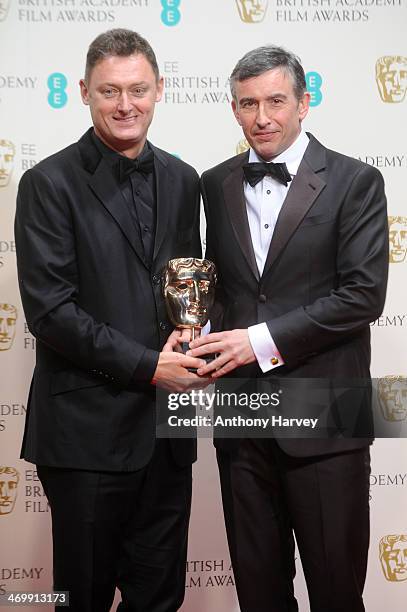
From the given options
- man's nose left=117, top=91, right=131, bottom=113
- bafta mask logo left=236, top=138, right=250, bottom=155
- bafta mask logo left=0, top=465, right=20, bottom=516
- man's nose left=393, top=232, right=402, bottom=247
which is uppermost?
bafta mask logo left=236, top=138, right=250, bottom=155

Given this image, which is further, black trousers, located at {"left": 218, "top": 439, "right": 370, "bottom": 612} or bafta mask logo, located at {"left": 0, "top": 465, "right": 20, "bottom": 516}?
bafta mask logo, located at {"left": 0, "top": 465, "right": 20, "bottom": 516}

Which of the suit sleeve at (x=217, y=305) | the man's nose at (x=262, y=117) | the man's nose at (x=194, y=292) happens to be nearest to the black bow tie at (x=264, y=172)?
the man's nose at (x=262, y=117)

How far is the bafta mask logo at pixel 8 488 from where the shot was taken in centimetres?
313

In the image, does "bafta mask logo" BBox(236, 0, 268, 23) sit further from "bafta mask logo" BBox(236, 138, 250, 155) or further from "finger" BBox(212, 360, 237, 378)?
"finger" BBox(212, 360, 237, 378)

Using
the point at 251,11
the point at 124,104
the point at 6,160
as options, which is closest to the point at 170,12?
the point at 251,11

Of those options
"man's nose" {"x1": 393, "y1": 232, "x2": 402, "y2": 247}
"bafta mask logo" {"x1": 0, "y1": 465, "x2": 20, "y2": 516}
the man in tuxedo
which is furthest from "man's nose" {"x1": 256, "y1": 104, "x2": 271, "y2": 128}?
"bafta mask logo" {"x1": 0, "y1": 465, "x2": 20, "y2": 516}

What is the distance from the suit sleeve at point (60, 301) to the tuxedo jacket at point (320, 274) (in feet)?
1.14

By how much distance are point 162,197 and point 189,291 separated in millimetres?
305

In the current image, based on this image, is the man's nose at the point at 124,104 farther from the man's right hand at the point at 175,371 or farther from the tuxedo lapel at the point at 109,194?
the man's right hand at the point at 175,371

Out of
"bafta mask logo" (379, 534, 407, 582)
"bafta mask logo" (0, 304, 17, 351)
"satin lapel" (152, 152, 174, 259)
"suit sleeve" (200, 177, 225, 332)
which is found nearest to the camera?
"satin lapel" (152, 152, 174, 259)

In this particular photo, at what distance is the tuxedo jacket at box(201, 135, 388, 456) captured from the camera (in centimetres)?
211

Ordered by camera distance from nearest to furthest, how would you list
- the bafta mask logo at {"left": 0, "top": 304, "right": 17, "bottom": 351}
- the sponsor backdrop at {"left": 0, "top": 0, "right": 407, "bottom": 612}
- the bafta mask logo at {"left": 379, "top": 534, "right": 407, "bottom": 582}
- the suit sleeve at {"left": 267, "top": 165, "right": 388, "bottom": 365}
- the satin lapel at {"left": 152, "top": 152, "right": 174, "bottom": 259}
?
the suit sleeve at {"left": 267, "top": 165, "right": 388, "bottom": 365} → the satin lapel at {"left": 152, "top": 152, "right": 174, "bottom": 259} → the sponsor backdrop at {"left": 0, "top": 0, "right": 407, "bottom": 612} → the bafta mask logo at {"left": 0, "top": 304, "right": 17, "bottom": 351} → the bafta mask logo at {"left": 379, "top": 534, "right": 407, "bottom": 582}

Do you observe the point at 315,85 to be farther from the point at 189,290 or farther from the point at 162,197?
the point at 189,290

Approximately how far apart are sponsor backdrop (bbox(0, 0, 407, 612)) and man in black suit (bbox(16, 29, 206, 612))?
0.78 m
